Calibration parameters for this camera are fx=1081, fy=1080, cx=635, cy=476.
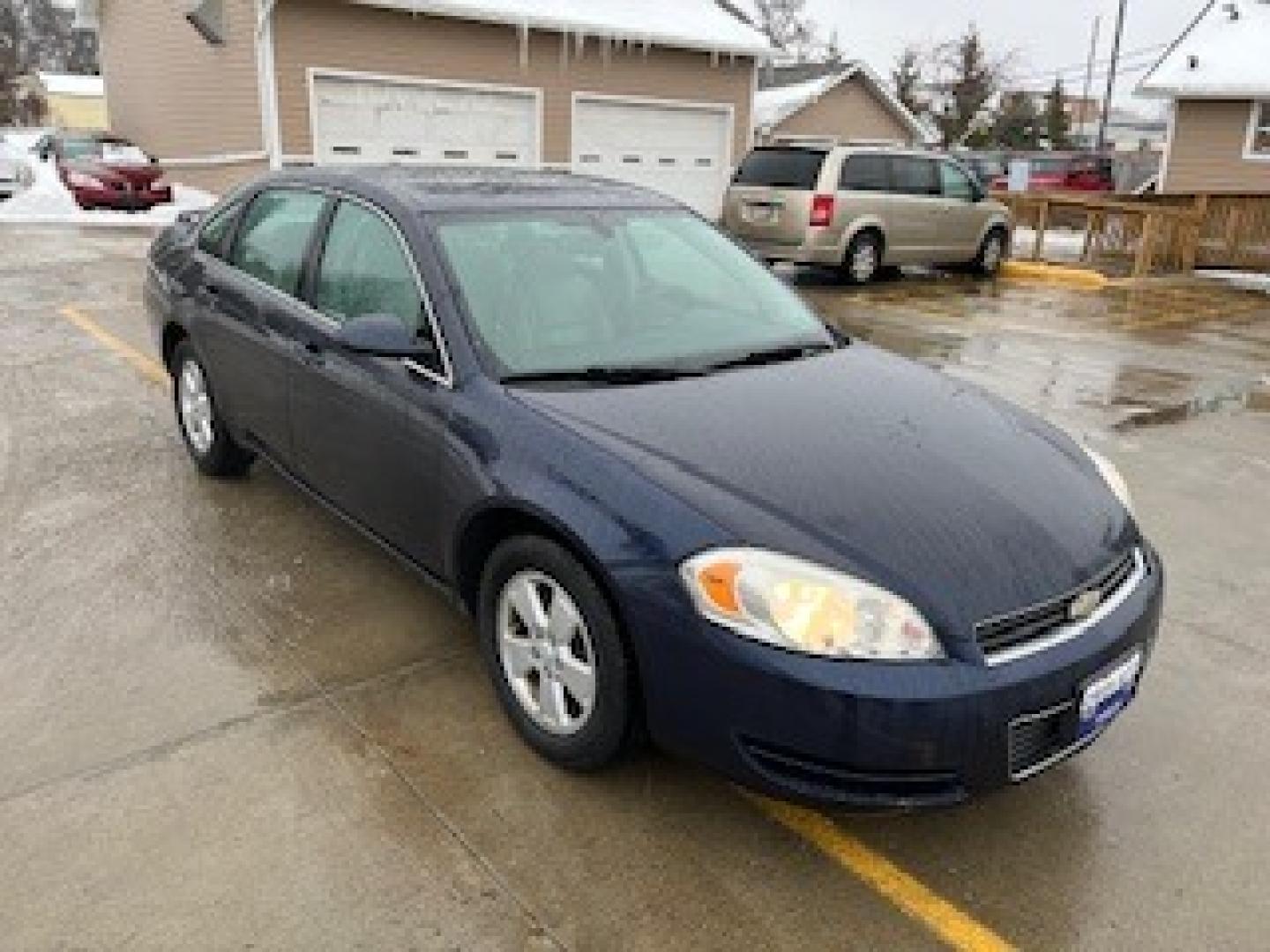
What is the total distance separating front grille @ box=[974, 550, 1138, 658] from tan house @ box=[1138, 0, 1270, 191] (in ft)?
72.5

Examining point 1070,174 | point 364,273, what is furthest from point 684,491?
point 1070,174

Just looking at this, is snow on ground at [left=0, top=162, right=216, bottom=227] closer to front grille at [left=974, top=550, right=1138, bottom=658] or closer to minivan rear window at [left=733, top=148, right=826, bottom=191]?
minivan rear window at [left=733, top=148, right=826, bottom=191]

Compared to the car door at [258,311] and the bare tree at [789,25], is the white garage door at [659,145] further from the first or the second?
the bare tree at [789,25]

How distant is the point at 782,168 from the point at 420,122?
281 inches

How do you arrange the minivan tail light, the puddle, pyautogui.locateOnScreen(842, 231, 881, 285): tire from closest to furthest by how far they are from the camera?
1. the puddle
2. the minivan tail light
3. pyautogui.locateOnScreen(842, 231, 881, 285): tire

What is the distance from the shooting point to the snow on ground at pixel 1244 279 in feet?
50.4

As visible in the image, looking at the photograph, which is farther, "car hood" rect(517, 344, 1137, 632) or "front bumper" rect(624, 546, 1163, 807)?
"car hood" rect(517, 344, 1137, 632)

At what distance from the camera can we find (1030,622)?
2529 mm

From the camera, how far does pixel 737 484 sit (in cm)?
268

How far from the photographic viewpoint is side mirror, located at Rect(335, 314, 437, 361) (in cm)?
324

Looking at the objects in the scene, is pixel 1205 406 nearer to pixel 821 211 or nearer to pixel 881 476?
pixel 881 476

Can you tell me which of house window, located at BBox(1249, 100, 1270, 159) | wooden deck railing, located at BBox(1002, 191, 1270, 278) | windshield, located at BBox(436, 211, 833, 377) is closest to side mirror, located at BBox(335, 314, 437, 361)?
windshield, located at BBox(436, 211, 833, 377)

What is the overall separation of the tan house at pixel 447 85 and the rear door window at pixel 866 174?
23.7 ft

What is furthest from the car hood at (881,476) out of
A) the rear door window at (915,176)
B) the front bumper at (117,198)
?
the front bumper at (117,198)
